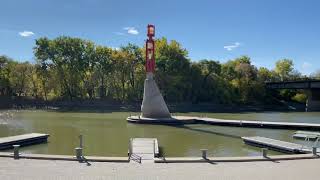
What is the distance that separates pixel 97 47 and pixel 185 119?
4788cm

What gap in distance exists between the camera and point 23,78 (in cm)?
9719

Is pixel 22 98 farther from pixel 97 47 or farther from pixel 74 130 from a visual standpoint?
pixel 74 130

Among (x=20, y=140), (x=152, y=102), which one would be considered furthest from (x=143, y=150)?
(x=152, y=102)

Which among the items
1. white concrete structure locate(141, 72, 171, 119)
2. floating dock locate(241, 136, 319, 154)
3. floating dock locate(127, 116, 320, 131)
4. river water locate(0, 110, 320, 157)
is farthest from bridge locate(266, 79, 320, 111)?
floating dock locate(241, 136, 319, 154)

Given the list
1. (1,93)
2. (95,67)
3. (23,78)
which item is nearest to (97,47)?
(95,67)

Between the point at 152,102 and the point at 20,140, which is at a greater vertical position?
the point at 152,102

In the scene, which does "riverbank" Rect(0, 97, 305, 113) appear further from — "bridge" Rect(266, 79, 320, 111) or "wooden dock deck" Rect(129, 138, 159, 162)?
"wooden dock deck" Rect(129, 138, 159, 162)

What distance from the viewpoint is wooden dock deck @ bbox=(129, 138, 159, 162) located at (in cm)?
2264

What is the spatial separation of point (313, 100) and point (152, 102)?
204 feet

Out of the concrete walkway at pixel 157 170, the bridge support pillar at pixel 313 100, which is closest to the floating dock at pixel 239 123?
the concrete walkway at pixel 157 170

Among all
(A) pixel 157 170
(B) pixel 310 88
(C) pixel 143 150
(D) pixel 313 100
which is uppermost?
(B) pixel 310 88

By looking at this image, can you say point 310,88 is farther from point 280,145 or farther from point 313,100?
point 280,145

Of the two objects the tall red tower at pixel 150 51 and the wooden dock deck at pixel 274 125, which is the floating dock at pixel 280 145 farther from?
the tall red tower at pixel 150 51

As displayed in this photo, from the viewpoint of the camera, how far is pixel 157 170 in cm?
1884
